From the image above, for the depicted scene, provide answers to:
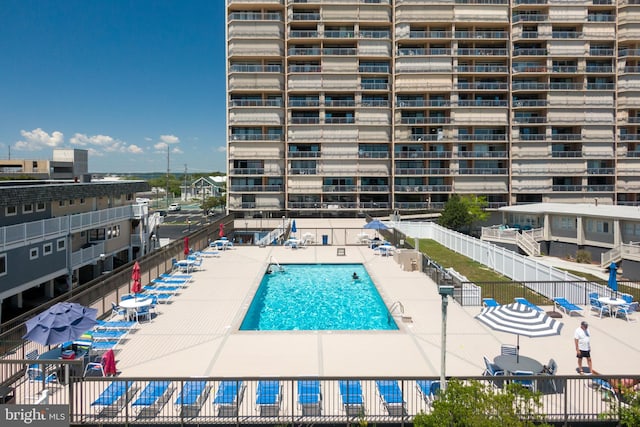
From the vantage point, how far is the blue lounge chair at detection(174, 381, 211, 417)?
10.4 m

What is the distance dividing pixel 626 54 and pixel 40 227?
69.4 metres

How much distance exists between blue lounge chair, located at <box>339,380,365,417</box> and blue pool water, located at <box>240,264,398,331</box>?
25.0ft

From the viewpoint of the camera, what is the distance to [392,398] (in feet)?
35.0

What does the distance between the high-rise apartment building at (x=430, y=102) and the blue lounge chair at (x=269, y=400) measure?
48316 mm

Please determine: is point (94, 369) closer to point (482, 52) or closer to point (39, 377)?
point (39, 377)

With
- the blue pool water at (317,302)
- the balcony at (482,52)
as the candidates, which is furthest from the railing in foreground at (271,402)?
the balcony at (482,52)

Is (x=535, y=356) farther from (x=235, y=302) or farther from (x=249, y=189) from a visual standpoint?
(x=249, y=189)

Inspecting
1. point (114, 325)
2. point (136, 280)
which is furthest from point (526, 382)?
point (136, 280)

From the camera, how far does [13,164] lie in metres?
96.4

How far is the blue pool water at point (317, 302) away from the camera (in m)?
19.9

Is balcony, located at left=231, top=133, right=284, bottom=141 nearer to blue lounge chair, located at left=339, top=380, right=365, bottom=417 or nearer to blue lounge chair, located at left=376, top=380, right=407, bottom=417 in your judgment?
blue lounge chair, located at left=339, top=380, right=365, bottom=417

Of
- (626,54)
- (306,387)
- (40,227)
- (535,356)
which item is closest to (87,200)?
(40,227)

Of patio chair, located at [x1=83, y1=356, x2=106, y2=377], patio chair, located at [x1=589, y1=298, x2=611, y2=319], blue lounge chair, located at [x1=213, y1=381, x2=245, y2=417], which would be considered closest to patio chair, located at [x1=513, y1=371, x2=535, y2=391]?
blue lounge chair, located at [x1=213, y1=381, x2=245, y2=417]

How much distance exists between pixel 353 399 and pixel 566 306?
12823 millimetres
